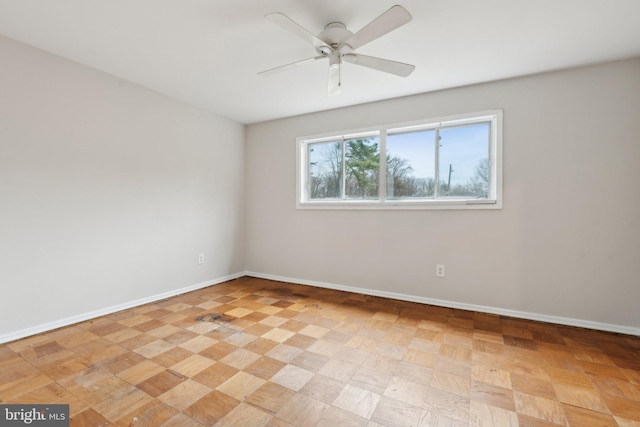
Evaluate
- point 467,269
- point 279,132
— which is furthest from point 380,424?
point 279,132

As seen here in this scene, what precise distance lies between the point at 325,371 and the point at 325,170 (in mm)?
2743

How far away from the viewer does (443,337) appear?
243cm

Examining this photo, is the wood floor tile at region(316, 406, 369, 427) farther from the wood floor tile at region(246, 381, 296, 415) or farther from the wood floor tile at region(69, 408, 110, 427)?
the wood floor tile at region(69, 408, 110, 427)

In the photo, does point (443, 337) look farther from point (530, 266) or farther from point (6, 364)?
point (6, 364)

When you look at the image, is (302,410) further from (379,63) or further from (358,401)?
(379,63)

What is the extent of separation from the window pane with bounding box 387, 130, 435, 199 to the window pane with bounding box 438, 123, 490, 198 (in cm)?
12

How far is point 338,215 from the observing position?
3840 mm

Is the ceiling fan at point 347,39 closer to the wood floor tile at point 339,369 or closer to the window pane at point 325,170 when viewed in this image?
the window pane at point 325,170

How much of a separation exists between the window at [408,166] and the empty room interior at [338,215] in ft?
0.08

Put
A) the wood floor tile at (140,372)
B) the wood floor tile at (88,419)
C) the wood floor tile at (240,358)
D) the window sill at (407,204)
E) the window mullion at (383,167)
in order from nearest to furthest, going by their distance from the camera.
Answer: the wood floor tile at (88,419)
the wood floor tile at (140,372)
the wood floor tile at (240,358)
the window sill at (407,204)
the window mullion at (383,167)

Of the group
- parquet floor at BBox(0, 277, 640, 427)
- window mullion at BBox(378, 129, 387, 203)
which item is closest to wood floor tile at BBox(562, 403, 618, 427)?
parquet floor at BBox(0, 277, 640, 427)

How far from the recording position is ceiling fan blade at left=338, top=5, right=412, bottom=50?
62.6 inches

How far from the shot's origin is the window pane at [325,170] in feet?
13.1

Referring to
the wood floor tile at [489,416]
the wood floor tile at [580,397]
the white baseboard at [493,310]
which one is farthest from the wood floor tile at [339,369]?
the white baseboard at [493,310]
